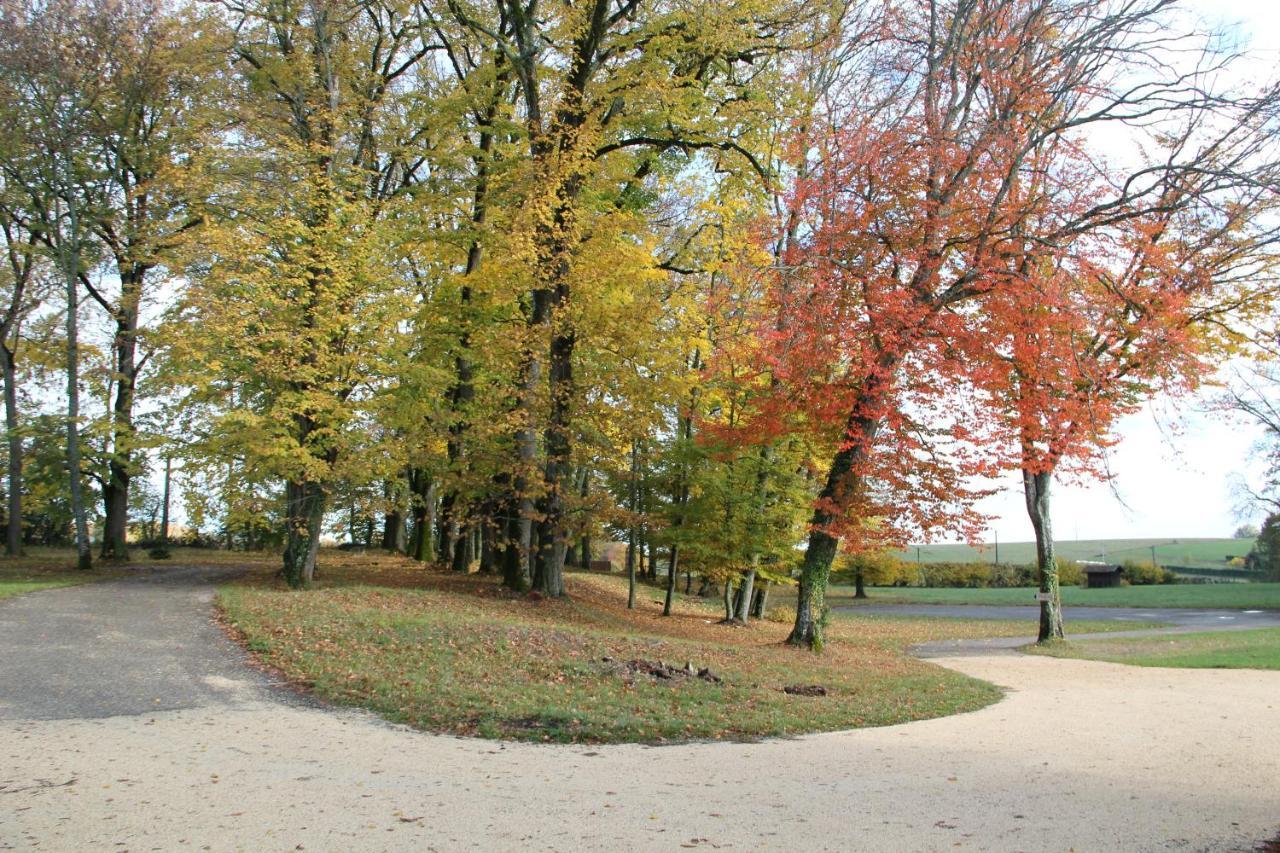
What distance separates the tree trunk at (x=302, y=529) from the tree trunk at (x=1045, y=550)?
15.2 metres

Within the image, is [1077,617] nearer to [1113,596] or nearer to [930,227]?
[1113,596]

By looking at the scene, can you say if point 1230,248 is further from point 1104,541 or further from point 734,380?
point 1104,541

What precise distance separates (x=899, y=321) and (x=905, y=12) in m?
6.19

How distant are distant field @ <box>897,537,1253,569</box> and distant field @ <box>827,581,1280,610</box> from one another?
7119mm

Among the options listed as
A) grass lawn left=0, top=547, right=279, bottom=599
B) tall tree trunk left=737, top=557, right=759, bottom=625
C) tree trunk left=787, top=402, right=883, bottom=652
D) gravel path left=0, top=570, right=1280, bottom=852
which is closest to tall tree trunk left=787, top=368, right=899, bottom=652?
tree trunk left=787, top=402, right=883, bottom=652

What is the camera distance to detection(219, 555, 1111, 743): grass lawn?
8141mm

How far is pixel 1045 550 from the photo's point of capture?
64.1 ft

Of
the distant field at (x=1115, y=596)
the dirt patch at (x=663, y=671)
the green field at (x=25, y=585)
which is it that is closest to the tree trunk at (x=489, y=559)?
the green field at (x=25, y=585)

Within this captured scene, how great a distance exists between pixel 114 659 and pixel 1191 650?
19.6 meters

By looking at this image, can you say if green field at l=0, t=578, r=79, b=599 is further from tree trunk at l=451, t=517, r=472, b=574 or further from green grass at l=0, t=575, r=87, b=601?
tree trunk at l=451, t=517, r=472, b=574

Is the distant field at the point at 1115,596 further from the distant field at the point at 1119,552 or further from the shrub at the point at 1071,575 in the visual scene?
the distant field at the point at 1119,552

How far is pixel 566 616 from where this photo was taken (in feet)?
53.2

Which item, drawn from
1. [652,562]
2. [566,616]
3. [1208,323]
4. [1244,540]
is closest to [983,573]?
[652,562]

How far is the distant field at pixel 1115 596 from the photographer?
109 feet
